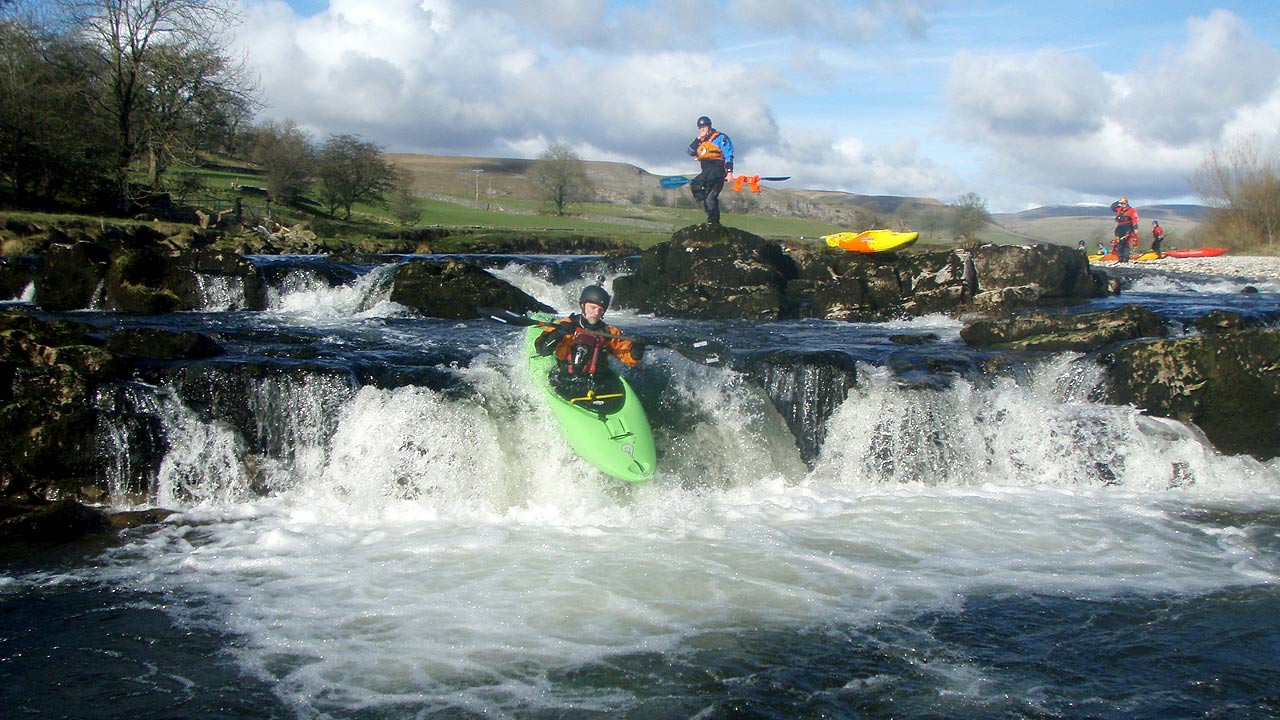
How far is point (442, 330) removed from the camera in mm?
12945

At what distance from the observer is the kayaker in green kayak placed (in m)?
8.30

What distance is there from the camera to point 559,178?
61094 millimetres

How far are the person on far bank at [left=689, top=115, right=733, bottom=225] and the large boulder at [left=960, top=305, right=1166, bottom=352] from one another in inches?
202

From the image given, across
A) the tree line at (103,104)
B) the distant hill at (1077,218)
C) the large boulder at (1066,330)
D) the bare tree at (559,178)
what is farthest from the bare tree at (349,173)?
the distant hill at (1077,218)

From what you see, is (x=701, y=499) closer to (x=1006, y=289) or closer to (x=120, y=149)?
(x=1006, y=289)

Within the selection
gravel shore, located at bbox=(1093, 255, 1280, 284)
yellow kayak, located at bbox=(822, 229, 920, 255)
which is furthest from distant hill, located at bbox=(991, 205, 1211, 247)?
yellow kayak, located at bbox=(822, 229, 920, 255)

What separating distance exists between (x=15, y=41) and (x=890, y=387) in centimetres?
2648

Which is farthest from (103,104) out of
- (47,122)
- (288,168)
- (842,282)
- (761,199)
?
(761,199)

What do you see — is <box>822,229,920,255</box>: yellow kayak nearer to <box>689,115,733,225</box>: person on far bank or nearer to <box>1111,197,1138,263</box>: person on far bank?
<box>689,115,733,225</box>: person on far bank

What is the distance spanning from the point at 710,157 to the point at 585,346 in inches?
306

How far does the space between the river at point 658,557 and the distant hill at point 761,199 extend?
141 ft

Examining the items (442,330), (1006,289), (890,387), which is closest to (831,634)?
(890,387)

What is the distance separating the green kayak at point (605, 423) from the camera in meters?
7.88

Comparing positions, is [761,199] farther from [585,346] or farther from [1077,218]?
[585,346]
